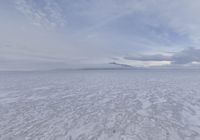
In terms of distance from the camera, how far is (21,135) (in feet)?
15.3

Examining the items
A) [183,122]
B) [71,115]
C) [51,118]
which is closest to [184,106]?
[183,122]

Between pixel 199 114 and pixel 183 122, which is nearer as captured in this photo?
pixel 183 122

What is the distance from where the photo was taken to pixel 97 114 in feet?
22.6

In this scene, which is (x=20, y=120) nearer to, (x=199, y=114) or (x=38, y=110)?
(x=38, y=110)

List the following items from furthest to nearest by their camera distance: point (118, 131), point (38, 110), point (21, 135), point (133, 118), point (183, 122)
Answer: point (38, 110), point (133, 118), point (183, 122), point (118, 131), point (21, 135)

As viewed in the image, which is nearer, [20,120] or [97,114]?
[20,120]

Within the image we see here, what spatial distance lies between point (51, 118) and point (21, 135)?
175 centimetres

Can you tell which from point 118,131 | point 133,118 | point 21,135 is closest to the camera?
point 21,135

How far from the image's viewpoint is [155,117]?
6355 mm

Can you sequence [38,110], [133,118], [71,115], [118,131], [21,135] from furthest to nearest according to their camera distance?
[38,110], [71,115], [133,118], [118,131], [21,135]

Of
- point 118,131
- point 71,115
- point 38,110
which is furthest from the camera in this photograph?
point 38,110

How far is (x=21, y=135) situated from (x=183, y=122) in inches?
251

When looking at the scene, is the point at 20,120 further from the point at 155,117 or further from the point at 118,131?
the point at 155,117

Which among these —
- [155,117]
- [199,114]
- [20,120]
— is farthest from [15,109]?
[199,114]
